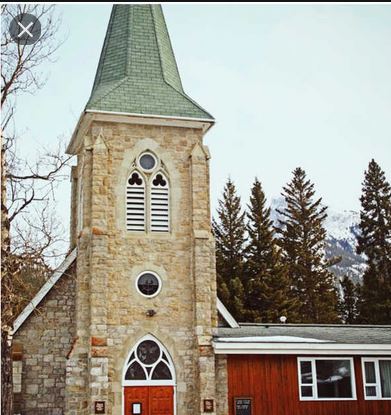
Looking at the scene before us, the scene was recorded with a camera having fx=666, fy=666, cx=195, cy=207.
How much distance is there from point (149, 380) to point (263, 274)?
20698mm

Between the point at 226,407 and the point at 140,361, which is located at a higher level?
the point at 140,361

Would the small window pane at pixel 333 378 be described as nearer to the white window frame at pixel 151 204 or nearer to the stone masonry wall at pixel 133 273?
the stone masonry wall at pixel 133 273

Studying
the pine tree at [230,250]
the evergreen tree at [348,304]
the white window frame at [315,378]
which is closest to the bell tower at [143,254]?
the white window frame at [315,378]

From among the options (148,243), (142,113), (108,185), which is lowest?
(148,243)

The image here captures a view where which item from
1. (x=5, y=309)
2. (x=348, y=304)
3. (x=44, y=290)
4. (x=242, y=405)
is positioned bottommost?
(x=242, y=405)

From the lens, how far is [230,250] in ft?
136

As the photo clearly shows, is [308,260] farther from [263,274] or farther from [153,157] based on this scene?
[153,157]

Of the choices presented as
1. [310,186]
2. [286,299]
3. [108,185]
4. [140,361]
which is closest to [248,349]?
[140,361]

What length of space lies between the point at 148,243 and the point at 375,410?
839cm

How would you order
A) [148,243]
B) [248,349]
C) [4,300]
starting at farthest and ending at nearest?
[148,243] → [248,349] → [4,300]

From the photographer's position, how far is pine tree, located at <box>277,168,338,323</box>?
41.2m

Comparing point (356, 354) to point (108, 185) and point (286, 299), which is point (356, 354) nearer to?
point (108, 185)

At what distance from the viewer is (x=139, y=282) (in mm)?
20062

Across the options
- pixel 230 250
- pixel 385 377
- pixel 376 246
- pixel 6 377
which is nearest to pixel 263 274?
pixel 230 250
